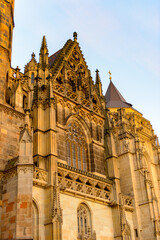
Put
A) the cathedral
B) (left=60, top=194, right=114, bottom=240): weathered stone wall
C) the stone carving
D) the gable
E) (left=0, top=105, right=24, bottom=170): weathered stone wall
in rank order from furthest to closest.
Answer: the gable
the stone carving
(left=60, top=194, right=114, bottom=240): weathered stone wall
(left=0, top=105, right=24, bottom=170): weathered stone wall
the cathedral

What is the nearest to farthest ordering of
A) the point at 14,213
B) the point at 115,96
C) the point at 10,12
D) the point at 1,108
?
1. the point at 14,213
2. the point at 1,108
3. the point at 10,12
4. the point at 115,96

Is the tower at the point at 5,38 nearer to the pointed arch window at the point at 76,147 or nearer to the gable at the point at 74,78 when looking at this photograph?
the gable at the point at 74,78

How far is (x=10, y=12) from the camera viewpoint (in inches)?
938

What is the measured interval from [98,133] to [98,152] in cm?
190

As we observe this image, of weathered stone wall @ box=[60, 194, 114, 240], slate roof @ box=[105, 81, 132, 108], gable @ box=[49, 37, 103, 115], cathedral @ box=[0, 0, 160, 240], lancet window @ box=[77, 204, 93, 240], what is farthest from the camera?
slate roof @ box=[105, 81, 132, 108]

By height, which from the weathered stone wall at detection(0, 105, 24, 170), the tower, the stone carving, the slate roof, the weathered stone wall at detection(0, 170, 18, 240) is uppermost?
the slate roof

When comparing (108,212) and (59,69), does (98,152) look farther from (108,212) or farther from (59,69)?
(59,69)

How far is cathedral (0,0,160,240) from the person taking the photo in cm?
1777

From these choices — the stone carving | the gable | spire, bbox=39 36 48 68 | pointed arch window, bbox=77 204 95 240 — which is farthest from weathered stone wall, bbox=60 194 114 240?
spire, bbox=39 36 48 68

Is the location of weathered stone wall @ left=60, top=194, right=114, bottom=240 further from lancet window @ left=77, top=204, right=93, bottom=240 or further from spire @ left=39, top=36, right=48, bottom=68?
spire @ left=39, top=36, right=48, bottom=68

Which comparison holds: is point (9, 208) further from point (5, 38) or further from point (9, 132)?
point (5, 38)

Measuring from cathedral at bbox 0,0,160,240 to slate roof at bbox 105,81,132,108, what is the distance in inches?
253


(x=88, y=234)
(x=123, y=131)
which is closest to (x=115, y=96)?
(x=123, y=131)

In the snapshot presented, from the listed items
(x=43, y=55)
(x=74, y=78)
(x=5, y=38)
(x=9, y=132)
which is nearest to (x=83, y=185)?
(x=9, y=132)
